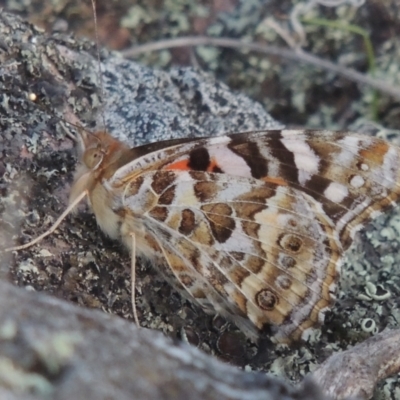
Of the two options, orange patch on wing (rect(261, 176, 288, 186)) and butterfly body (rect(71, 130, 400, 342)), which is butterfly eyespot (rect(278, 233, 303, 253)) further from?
orange patch on wing (rect(261, 176, 288, 186))

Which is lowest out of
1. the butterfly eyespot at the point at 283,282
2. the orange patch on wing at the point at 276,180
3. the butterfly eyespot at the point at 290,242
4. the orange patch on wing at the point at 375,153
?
the butterfly eyespot at the point at 283,282

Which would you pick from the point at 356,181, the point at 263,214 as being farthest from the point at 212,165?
the point at 356,181

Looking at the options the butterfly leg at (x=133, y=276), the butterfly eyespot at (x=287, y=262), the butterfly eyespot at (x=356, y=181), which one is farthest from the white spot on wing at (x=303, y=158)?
the butterfly leg at (x=133, y=276)

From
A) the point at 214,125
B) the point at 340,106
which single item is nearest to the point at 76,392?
the point at 214,125

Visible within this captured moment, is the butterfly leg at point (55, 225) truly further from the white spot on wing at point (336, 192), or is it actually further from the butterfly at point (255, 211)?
the white spot on wing at point (336, 192)

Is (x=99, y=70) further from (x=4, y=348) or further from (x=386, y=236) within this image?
(x=4, y=348)
